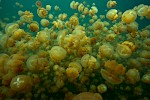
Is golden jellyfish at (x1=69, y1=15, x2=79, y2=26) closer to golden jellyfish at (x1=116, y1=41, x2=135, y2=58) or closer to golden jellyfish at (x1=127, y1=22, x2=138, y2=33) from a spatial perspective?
golden jellyfish at (x1=127, y1=22, x2=138, y2=33)

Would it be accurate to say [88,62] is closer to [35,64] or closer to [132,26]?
[35,64]

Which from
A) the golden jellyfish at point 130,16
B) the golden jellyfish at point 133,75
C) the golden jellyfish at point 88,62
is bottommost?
the golden jellyfish at point 133,75

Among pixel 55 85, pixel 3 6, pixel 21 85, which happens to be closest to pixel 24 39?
pixel 55 85

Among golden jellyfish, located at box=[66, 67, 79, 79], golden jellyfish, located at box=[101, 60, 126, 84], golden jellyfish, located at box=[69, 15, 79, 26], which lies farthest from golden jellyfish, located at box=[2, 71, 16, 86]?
golden jellyfish, located at box=[69, 15, 79, 26]

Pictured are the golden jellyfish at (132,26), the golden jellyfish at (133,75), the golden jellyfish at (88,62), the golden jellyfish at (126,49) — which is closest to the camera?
the golden jellyfish at (133,75)

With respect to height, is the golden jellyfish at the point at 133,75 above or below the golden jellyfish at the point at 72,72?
below

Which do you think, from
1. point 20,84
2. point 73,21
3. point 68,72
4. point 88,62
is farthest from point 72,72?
point 73,21

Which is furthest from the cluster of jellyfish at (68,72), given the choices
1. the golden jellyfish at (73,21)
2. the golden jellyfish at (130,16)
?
the golden jellyfish at (73,21)

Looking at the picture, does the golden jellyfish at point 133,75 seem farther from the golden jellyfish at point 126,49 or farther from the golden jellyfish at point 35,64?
the golden jellyfish at point 35,64

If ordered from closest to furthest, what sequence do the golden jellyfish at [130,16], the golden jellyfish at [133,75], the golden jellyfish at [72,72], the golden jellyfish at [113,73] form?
the golden jellyfish at [113,73], the golden jellyfish at [72,72], the golden jellyfish at [133,75], the golden jellyfish at [130,16]
